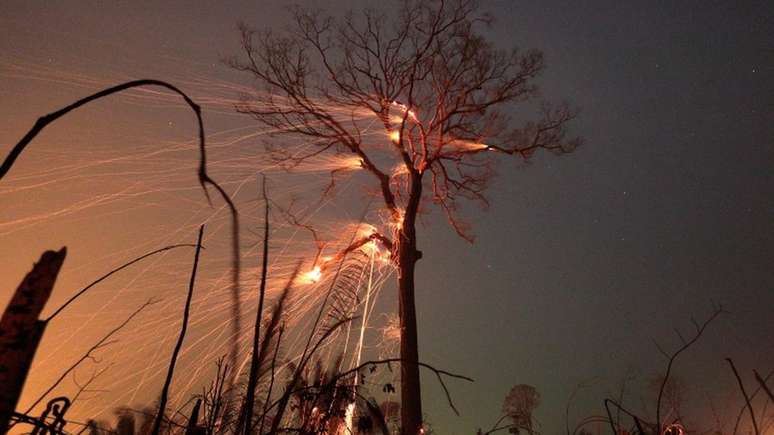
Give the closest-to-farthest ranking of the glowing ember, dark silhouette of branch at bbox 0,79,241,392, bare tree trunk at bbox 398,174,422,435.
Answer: dark silhouette of branch at bbox 0,79,241,392, bare tree trunk at bbox 398,174,422,435, the glowing ember

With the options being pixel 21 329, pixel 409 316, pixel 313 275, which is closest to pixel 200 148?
pixel 21 329

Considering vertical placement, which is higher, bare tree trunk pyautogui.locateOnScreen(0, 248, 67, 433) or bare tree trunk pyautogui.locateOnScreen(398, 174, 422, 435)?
bare tree trunk pyautogui.locateOnScreen(398, 174, 422, 435)

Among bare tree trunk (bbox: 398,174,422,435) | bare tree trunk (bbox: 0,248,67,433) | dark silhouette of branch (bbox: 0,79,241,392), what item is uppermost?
bare tree trunk (bbox: 398,174,422,435)

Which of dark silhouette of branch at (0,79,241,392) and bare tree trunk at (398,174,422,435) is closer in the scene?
dark silhouette of branch at (0,79,241,392)

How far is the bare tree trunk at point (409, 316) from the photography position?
741cm

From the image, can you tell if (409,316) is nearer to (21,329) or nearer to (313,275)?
(313,275)

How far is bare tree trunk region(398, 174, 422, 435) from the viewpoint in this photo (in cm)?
741

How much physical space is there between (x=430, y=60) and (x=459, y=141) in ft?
5.47

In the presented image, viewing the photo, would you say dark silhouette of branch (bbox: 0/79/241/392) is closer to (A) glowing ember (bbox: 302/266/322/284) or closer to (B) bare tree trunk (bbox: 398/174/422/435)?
(B) bare tree trunk (bbox: 398/174/422/435)

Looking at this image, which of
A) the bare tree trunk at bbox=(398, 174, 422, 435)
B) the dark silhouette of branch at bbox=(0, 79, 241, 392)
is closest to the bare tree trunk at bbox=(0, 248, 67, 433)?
the dark silhouette of branch at bbox=(0, 79, 241, 392)

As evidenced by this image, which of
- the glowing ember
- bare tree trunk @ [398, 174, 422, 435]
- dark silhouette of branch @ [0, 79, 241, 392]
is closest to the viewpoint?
dark silhouette of branch @ [0, 79, 241, 392]

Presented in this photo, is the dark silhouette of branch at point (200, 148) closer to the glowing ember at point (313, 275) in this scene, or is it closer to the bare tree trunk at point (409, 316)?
the bare tree trunk at point (409, 316)

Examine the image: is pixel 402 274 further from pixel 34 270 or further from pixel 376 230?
pixel 34 270

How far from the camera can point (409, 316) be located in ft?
27.4
